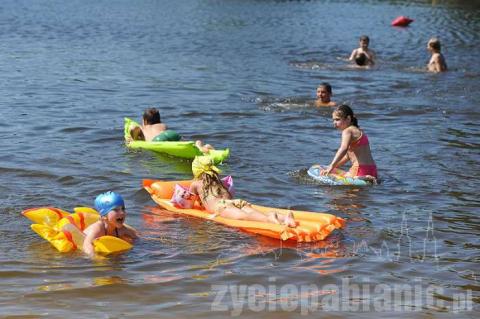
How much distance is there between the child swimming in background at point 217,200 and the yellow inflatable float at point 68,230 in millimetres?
1348

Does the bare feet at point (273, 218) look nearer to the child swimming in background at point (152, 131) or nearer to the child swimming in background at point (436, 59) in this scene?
the child swimming in background at point (152, 131)

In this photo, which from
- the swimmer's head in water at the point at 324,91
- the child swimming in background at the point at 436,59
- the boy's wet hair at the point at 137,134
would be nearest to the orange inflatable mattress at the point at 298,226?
the boy's wet hair at the point at 137,134

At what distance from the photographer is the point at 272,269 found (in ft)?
23.5

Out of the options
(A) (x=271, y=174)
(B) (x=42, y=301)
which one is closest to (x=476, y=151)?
(A) (x=271, y=174)

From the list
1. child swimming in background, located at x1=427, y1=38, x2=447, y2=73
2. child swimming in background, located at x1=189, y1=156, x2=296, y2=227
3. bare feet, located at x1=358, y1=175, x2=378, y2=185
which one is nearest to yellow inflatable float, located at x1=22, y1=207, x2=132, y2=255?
child swimming in background, located at x1=189, y1=156, x2=296, y2=227

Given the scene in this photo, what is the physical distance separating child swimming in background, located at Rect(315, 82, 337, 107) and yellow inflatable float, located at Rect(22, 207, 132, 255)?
721 centimetres

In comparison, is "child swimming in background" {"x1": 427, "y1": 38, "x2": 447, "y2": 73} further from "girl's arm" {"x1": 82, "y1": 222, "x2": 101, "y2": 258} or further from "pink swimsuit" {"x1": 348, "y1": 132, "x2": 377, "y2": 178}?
"girl's arm" {"x1": 82, "y1": 222, "x2": 101, "y2": 258}

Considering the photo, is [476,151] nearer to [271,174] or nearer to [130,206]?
[271,174]

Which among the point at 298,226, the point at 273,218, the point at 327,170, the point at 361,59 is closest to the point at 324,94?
the point at 327,170

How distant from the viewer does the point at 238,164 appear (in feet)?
36.8

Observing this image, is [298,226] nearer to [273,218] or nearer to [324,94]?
[273,218]

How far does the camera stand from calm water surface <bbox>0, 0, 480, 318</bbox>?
21.8ft

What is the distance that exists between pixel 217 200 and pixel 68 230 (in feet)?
6.20

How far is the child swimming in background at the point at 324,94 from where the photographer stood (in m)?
14.3
